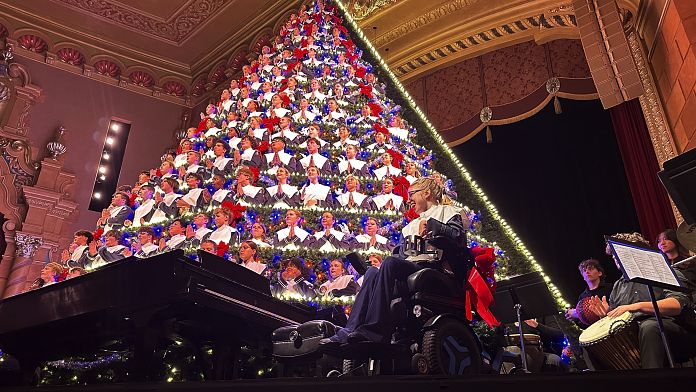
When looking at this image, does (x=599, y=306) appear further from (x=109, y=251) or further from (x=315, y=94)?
(x=109, y=251)

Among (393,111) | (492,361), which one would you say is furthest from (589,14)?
(492,361)

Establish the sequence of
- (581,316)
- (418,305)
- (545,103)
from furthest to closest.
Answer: (545,103), (581,316), (418,305)

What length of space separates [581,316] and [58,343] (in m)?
3.68

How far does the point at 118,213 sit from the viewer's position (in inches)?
218

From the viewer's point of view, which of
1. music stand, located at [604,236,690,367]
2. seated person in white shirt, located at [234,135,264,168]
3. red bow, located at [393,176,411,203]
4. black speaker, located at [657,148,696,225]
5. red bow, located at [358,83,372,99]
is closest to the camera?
black speaker, located at [657,148,696,225]

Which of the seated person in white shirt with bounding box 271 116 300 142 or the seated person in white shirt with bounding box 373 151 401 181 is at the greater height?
the seated person in white shirt with bounding box 271 116 300 142

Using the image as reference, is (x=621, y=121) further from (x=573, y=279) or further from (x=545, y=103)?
(x=573, y=279)

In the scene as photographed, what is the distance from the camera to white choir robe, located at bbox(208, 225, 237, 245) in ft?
14.6

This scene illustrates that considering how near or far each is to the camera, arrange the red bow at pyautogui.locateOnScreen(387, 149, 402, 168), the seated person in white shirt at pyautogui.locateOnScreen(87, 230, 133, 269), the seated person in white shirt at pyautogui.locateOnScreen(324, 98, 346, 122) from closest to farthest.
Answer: the seated person in white shirt at pyautogui.locateOnScreen(87, 230, 133, 269) → the red bow at pyautogui.locateOnScreen(387, 149, 402, 168) → the seated person in white shirt at pyautogui.locateOnScreen(324, 98, 346, 122)

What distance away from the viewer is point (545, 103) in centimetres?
741

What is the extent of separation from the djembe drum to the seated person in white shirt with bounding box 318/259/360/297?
73.8 inches

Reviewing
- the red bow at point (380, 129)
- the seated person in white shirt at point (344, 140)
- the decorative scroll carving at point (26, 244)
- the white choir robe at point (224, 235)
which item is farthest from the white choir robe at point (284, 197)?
the decorative scroll carving at point (26, 244)

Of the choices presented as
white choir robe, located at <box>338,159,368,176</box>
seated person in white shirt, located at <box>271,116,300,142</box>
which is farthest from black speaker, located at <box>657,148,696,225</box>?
seated person in white shirt, located at <box>271,116,300,142</box>

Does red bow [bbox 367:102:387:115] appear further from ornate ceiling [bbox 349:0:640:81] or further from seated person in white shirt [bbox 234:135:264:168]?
ornate ceiling [bbox 349:0:640:81]
